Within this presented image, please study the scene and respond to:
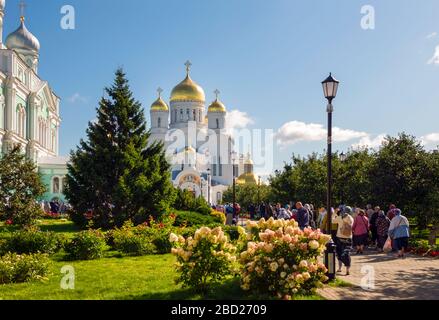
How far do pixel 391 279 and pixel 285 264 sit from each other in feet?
11.4

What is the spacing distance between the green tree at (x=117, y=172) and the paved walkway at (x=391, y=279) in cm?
1036

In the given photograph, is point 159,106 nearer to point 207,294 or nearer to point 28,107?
point 28,107

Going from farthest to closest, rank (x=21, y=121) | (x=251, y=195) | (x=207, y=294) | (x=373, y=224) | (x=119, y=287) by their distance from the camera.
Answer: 1. (x=251, y=195)
2. (x=21, y=121)
3. (x=373, y=224)
4. (x=119, y=287)
5. (x=207, y=294)

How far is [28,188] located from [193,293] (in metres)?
11.4

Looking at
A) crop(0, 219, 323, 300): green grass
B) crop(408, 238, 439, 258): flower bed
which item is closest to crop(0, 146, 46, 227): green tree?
crop(0, 219, 323, 300): green grass

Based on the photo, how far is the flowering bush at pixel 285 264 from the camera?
26.0 ft

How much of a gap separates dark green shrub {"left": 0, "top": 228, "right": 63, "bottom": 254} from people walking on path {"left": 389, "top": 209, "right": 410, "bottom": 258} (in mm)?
9497

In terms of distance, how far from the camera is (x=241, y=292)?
857cm

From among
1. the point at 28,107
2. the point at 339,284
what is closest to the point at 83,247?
the point at 339,284

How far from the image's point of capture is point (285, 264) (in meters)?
7.97

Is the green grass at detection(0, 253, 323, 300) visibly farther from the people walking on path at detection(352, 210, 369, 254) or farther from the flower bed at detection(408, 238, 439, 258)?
the flower bed at detection(408, 238, 439, 258)

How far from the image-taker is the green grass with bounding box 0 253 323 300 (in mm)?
8453
